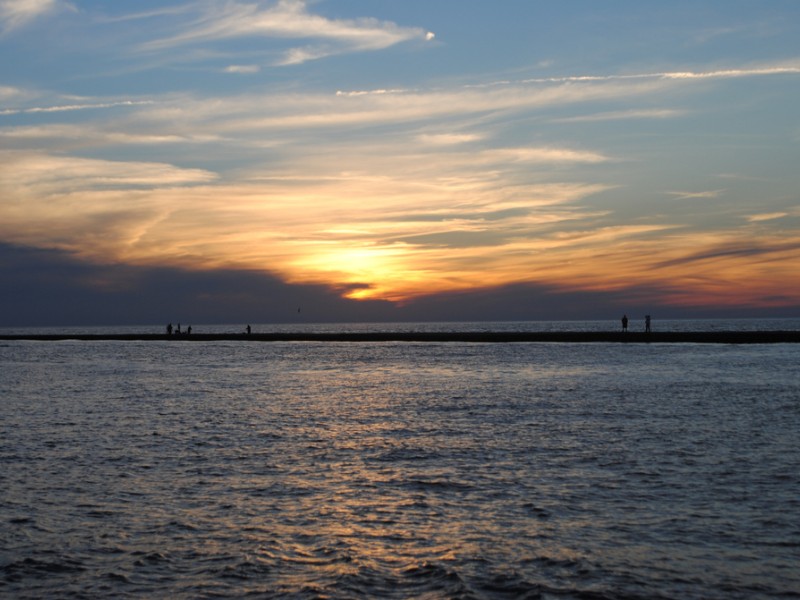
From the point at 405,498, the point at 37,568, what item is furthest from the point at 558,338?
the point at 37,568

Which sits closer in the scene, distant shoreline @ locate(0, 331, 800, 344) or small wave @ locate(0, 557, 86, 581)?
small wave @ locate(0, 557, 86, 581)

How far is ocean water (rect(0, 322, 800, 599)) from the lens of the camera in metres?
13.4

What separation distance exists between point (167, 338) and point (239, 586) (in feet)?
447

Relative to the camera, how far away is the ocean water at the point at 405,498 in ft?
43.9

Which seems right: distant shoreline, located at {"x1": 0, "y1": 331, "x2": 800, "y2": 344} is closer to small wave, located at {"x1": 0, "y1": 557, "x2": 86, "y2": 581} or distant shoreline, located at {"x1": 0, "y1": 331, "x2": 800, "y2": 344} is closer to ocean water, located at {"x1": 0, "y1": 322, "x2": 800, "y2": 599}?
ocean water, located at {"x1": 0, "y1": 322, "x2": 800, "y2": 599}

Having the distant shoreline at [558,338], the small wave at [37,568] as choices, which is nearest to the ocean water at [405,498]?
the small wave at [37,568]

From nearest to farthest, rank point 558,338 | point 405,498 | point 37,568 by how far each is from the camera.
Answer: point 37,568, point 405,498, point 558,338

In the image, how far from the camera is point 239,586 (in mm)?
13047

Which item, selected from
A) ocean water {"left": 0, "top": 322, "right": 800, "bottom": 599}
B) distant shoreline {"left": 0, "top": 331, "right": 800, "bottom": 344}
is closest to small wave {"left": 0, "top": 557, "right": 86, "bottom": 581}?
ocean water {"left": 0, "top": 322, "right": 800, "bottom": 599}

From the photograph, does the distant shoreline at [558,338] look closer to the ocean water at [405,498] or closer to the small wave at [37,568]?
the ocean water at [405,498]

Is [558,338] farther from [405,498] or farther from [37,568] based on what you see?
[37,568]

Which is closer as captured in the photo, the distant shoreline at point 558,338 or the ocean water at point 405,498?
the ocean water at point 405,498

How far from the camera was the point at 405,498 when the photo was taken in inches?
753

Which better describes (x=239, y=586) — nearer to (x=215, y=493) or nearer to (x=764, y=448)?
(x=215, y=493)
